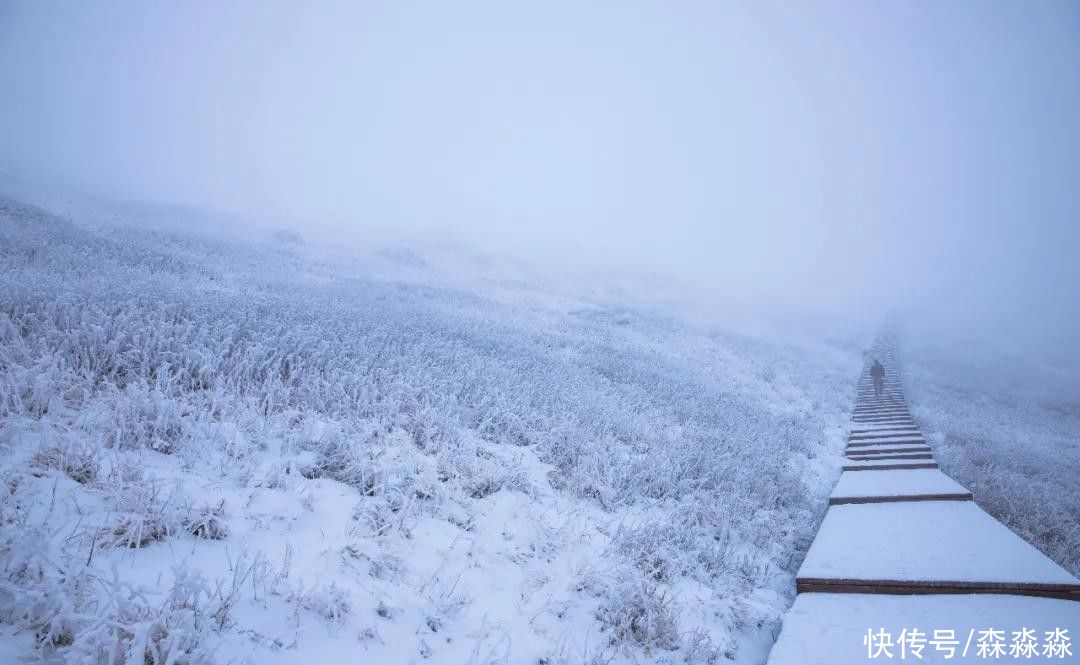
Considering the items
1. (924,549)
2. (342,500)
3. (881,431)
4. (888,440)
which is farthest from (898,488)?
(342,500)

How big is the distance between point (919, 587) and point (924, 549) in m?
0.73

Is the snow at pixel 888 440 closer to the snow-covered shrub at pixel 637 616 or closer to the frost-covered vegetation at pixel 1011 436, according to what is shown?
the frost-covered vegetation at pixel 1011 436

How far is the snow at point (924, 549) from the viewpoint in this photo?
3.44 metres

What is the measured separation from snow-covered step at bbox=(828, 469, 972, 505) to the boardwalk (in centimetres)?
2

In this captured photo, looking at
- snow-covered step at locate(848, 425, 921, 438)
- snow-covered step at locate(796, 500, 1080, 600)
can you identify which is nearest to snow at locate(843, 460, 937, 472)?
snow-covered step at locate(796, 500, 1080, 600)

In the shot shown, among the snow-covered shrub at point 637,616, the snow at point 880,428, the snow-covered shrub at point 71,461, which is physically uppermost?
the snow-covered shrub at point 71,461

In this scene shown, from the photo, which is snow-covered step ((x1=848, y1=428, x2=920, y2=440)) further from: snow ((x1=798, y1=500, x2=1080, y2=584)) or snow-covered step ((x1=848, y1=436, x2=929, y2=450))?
snow ((x1=798, y1=500, x2=1080, y2=584))

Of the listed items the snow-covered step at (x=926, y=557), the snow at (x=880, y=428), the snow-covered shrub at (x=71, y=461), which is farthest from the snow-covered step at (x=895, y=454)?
the snow-covered shrub at (x=71, y=461)

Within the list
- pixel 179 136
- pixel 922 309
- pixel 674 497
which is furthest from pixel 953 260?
pixel 179 136

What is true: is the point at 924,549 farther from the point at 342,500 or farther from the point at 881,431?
the point at 881,431

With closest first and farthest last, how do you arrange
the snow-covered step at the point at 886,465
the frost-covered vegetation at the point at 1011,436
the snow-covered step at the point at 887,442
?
the snow-covered step at the point at 886,465, the frost-covered vegetation at the point at 1011,436, the snow-covered step at the point at 887,442

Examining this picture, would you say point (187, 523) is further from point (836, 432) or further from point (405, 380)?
point (836, 432)

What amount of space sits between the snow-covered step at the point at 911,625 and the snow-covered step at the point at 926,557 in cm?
9

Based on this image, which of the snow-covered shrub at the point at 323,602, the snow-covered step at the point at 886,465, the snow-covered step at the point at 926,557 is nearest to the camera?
the snow-covered shrub at the point at 323,602
